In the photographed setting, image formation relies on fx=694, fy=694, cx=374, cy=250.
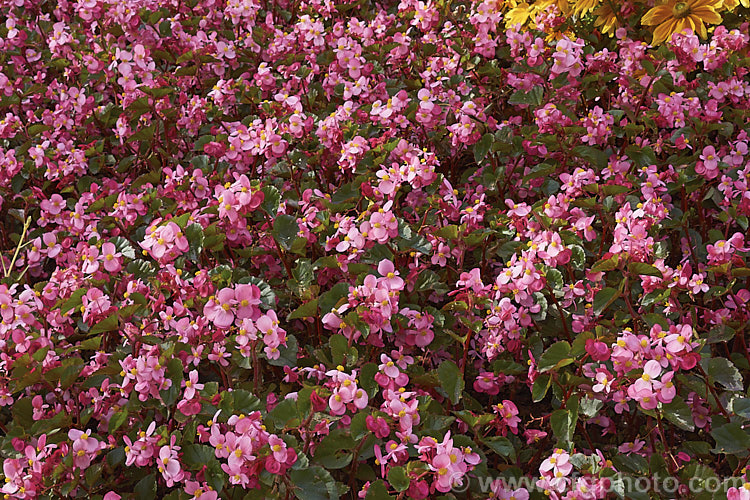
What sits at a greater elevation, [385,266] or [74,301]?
[385,266]

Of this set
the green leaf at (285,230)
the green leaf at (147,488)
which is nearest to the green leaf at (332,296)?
the green leaf at (285,230)

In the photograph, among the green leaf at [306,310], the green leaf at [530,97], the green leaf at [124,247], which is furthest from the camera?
the green leaf at [530,97]

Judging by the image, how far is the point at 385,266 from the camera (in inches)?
61.1

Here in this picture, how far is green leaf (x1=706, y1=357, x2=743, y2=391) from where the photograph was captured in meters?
1.42

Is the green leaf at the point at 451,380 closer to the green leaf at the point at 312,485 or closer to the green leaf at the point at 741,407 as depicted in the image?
the green leaf at the point at 312,485

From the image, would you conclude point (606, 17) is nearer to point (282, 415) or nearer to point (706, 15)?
point (706, 15)

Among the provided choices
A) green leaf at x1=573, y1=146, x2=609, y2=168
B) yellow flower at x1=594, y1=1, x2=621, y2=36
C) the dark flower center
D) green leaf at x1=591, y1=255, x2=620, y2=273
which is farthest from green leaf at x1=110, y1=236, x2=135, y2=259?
the dark flower center

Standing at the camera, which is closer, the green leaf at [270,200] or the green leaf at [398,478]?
the green leaf at [398,478]

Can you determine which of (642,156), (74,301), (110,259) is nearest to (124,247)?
(110,259)

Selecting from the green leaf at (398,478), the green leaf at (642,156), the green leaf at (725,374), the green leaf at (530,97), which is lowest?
the green leaf at (725,374)

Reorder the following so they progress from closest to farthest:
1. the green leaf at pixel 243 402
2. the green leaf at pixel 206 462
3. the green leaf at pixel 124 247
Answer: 1. the green leaf at pixel 206 462
2. the green leaf at pixel 243 402
3. the green leaf at pixel 124 247

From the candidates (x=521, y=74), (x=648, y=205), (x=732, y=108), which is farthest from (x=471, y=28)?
(x=648, y=205)

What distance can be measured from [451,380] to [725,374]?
567mm

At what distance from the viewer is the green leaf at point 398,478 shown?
1.20 m
